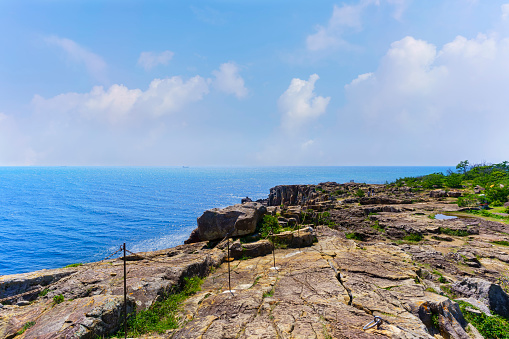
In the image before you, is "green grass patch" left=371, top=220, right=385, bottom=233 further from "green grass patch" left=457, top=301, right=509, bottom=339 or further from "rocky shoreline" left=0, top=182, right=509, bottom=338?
"green grass patch" left=457, top=301, right=509, bottom=339

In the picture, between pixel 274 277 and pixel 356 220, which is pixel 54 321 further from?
pixel 356 220

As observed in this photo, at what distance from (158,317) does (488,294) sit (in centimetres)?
1586

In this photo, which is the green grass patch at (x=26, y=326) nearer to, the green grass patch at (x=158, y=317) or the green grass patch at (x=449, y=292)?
the green grass patch at (x=158, y=317)

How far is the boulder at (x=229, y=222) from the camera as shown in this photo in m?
21.4

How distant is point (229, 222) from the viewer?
22.1 meters

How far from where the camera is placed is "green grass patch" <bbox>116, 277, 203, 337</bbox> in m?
8.40

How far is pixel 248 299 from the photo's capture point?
9445mm

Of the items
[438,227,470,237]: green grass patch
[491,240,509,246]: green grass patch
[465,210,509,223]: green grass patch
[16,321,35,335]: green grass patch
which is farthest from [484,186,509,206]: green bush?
[16,321,35,335]: green grass patch

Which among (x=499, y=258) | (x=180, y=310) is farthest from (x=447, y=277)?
(x=180, y=310)

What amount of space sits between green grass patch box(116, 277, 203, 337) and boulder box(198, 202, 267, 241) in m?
10.3

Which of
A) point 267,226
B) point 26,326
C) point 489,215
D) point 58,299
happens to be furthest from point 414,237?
point 26,326

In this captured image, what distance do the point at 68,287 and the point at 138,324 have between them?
17.3 feet

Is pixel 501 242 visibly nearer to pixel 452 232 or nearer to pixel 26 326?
pixel 452 232

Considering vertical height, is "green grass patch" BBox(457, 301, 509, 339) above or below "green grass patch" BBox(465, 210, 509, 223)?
above
